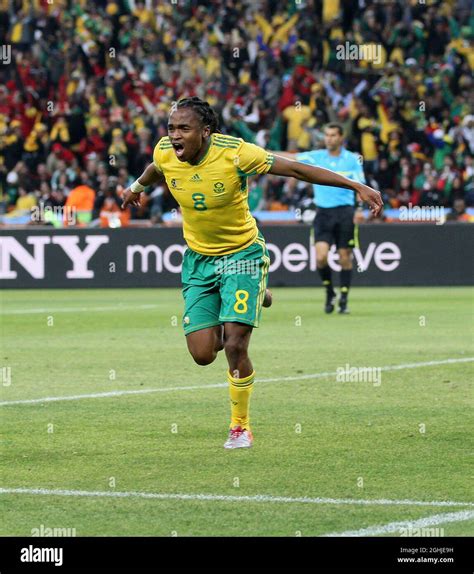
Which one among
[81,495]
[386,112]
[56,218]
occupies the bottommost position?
[81,495]

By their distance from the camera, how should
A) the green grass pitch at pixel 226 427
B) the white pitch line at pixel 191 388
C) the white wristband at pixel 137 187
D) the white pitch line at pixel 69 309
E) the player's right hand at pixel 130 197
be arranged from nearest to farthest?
the green grass pitch at pixel 226 427, the white wristband at pixel 137 187, the player's right hand at pixel 130 197, the white pitch line at pixel 191 388, the white pitch line at pixel 69 309

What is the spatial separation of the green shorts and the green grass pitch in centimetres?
77

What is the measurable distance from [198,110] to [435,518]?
312 centimetres

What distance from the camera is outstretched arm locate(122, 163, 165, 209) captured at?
8.84m

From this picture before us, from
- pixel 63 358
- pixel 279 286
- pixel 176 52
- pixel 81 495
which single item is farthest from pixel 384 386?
pixel 176 52

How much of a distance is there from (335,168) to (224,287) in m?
9.27

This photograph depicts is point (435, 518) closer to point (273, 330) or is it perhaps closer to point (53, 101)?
point (273, 330)

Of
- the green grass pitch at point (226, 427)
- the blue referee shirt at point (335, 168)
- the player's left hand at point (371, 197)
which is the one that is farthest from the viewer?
the blue referee shirt at point (335, 168)

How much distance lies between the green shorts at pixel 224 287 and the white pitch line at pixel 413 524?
2.55 metres

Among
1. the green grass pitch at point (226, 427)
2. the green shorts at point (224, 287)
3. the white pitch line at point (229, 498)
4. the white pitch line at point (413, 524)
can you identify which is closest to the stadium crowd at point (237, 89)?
the green grass pitch at point (226, 427)

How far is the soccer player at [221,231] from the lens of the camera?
8.20 metres

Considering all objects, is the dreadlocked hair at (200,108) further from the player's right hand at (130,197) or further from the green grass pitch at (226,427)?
the green grass pitch at (226,427)

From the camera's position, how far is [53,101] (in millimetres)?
29812

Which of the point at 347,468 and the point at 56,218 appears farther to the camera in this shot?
the point at 56,218
